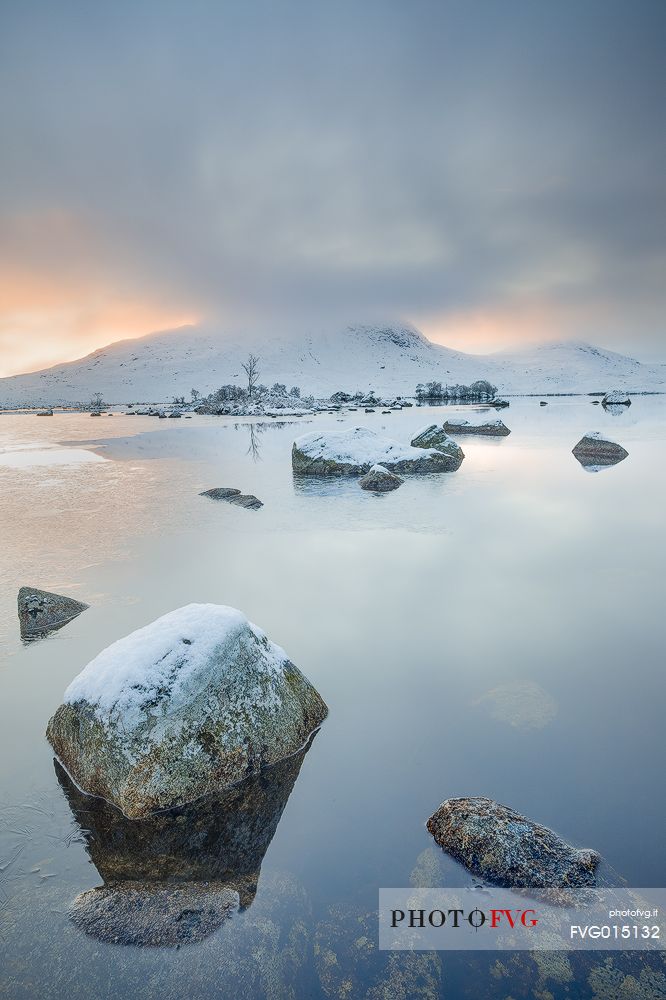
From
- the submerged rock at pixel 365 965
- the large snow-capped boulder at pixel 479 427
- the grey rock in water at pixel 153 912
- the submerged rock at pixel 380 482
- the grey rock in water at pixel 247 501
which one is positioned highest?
the large snow-capped boulder at pixel 479 427

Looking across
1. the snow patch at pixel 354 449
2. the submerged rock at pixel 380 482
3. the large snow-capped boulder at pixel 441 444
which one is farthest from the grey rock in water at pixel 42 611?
the large snow-capped boulder at pixel 441 444

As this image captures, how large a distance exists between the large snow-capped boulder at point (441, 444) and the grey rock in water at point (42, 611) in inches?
666

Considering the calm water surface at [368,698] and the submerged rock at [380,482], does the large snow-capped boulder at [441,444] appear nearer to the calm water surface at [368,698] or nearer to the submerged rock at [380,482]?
the submerged rock at [380,482]

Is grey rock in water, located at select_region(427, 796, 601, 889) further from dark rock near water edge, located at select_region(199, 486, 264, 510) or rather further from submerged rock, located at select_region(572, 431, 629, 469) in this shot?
submerged rock, located at select_region(572, 431, 629, 469)

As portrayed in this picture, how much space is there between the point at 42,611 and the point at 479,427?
1370 inches

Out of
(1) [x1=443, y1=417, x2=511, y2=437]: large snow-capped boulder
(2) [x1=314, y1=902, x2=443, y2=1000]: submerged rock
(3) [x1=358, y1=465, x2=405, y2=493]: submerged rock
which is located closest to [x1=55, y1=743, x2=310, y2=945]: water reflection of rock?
(2) [x1=314, y1=902, x2=443, y2=1000]: submerged rock

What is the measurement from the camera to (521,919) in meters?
3.22

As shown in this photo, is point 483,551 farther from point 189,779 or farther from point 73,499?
point 73,499

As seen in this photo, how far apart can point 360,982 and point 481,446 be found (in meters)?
28.6

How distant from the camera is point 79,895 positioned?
11.1ft

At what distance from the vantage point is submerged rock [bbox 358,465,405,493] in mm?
17312

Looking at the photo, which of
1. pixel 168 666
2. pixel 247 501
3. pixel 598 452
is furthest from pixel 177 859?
pixel 598 452

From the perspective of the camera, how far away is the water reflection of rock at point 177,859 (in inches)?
126

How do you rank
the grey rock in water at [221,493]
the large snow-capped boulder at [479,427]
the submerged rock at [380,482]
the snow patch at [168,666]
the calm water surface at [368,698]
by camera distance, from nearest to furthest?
the calm water surface at [368,698] < the snow patch at [168,666] < the grey rock in water at [221,493] < the submerged rock at [380,482] < the large snow-capped boulder at [479,427]
